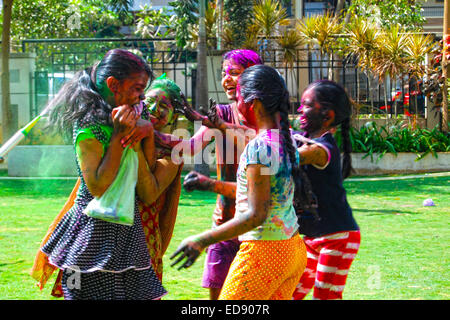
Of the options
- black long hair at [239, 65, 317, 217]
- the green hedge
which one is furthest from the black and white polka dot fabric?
the green hedge

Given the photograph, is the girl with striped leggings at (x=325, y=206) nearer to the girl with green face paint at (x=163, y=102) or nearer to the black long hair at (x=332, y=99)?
the black long hair at (x=332, y=99)

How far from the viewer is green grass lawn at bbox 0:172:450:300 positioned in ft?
17.3

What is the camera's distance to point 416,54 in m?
15.0

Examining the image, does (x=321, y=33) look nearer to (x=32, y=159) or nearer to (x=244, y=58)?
(x=32, y=159)

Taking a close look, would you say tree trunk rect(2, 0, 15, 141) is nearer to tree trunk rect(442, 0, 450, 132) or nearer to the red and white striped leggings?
tree trunk rect(442, 0, 450, 132)

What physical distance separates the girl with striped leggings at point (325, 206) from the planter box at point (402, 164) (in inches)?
409

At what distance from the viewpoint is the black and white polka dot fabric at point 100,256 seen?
305 cm

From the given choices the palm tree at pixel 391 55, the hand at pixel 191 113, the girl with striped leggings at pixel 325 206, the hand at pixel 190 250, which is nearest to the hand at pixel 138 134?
the hand at pixel 191 113

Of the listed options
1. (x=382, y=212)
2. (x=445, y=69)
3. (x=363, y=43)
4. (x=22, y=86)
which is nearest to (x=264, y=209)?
(x=382, y=212)

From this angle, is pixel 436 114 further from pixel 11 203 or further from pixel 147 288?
pixel 147 288

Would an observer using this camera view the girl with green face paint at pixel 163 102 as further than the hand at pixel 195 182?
Yes

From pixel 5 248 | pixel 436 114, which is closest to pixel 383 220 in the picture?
pixel 5 248

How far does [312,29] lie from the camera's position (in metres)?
16.0

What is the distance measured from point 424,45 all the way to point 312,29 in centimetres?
259
